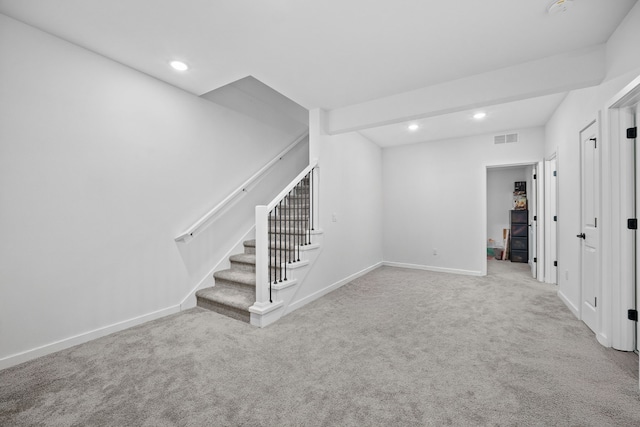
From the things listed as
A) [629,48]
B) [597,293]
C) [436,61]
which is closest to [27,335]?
[436,61]

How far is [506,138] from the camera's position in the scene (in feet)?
15.4

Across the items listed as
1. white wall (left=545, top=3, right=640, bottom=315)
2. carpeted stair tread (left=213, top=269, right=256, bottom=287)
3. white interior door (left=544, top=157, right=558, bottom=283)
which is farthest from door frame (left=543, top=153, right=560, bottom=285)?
carpeted stair tread (left=213, top=269, right=256, bottom=287)

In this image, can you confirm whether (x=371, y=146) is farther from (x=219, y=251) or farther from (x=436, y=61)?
(x=219, y=251)

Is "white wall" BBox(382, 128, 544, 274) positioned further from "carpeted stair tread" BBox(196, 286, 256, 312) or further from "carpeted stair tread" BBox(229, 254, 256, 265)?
"carpeted stair tread" BBox(196, 286, 256, 312)

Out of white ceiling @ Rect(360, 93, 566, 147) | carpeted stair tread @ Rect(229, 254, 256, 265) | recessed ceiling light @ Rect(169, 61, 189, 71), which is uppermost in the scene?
recessed ceiling light @ Rect(169, 61, 189, 71)

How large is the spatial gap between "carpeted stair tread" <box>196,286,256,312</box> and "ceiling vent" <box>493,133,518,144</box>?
4.81 meters

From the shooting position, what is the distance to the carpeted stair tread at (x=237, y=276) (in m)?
3.24

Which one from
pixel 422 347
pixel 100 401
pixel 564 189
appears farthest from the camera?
pixel 564 189

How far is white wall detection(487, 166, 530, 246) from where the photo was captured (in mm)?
6766

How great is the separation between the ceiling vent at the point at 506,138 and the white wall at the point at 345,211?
6.92 ft

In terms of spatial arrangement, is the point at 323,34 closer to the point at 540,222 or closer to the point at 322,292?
the point at 322,292

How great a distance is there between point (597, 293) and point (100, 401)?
4.02 meters

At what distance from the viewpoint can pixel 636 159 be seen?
2102 mm

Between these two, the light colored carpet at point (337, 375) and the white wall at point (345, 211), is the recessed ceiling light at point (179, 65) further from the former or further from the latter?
the light colored carpet at point (337, 375)
